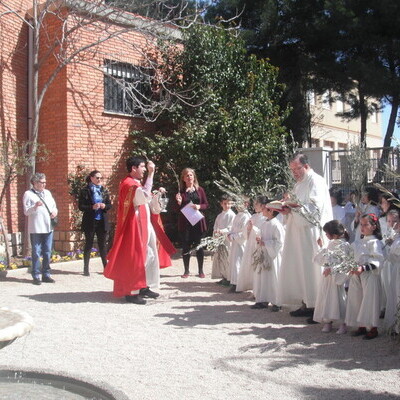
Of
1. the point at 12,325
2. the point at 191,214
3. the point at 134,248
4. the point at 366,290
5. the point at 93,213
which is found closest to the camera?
the point at 12,325

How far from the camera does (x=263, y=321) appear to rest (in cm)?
693

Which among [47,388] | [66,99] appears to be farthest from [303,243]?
[66,99]

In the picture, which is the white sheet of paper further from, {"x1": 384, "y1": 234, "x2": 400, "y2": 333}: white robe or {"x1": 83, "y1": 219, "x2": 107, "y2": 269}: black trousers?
{"x1": 384, "y1": 234, "x2": 400, "y2": 333}: white robe

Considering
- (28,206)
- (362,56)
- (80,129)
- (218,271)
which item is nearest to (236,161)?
(80,129)

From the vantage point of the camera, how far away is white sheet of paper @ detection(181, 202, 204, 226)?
10.2m

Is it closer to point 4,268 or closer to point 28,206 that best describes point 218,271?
point 28,206

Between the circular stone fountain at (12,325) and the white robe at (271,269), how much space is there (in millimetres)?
4441

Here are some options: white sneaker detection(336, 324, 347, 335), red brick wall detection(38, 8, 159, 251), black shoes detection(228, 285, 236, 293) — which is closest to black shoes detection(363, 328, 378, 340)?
white sneaker detection(336, 324, 347, 335)

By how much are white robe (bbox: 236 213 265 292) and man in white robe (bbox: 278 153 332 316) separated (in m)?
1.15

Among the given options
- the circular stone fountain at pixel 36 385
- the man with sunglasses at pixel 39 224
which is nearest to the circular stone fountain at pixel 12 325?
the circular stone fountain at pixel 36 385

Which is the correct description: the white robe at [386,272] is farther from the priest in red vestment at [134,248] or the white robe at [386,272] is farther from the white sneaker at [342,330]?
the priest in red vestment at [134,248]

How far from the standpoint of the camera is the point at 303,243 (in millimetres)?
7113

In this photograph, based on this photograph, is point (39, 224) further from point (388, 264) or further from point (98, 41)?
point (388, 264)

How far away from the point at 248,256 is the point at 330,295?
2.25 meters
